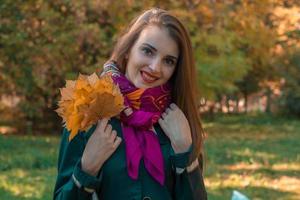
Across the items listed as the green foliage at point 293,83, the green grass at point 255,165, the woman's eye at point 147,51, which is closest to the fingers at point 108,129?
the woman's eye at point 147,51

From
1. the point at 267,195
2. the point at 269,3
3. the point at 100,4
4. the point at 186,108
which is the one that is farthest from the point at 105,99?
the point at 269,3

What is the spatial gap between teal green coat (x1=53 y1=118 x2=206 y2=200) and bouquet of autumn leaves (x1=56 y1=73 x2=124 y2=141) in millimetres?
74

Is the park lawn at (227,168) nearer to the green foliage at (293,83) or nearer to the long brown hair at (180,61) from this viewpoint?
the long brown hair at (180,61)

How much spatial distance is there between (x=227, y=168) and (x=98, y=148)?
7312 mm

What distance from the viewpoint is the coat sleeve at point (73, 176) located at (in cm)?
189

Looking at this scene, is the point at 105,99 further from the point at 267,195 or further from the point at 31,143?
the point at 31,143

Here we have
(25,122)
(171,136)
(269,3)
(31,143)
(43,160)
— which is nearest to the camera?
(171,136)

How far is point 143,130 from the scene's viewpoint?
6.67ft

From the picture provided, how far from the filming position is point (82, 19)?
1386cm

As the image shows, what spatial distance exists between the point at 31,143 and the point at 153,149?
10.8 meters

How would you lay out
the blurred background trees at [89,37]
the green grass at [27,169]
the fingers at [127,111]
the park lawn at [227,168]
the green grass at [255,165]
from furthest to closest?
1. the blurred background trees at [89,37]
2. the green grass at [255,165]
3. the park lawn at [227,168]
4. the green grass at [27,169]
5. the fingers at [127,111]

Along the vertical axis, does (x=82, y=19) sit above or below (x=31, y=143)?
above

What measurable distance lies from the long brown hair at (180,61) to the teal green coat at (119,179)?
0.42ft

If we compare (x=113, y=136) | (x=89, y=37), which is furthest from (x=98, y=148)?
(x=89, y=37)
